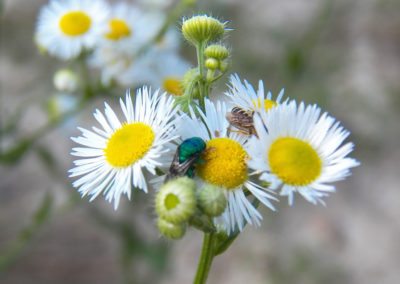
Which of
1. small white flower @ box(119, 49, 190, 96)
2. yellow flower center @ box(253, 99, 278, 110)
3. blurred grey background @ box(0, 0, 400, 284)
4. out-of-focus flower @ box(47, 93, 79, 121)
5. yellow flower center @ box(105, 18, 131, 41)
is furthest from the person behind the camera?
blurred grey background @ box(0, 0, 400, 284)

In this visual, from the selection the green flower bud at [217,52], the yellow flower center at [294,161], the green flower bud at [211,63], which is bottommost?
the yellow flower center at [294,161]

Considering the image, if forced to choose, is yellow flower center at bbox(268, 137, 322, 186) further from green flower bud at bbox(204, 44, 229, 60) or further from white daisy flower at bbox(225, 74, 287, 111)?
green flower bud at bbox(204, 44, 229, 60)

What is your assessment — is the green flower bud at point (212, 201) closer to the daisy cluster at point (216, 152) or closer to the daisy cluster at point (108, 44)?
the daisy cluster at point (216, 152)

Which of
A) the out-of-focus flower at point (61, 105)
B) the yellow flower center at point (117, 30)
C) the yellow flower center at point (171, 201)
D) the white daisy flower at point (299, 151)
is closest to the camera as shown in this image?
the yellow flower center at point (171, 201)

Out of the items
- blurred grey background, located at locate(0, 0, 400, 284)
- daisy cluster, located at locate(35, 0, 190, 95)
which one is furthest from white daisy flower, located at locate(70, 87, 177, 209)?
blurred grey background, located at locate(0, 0, 400, 284)

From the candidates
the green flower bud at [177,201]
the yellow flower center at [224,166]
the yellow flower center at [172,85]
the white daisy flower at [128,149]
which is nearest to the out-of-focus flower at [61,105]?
the yellow flower center at [172,85]

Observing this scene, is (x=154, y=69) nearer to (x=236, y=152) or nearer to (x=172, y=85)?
(x=172, y=85)

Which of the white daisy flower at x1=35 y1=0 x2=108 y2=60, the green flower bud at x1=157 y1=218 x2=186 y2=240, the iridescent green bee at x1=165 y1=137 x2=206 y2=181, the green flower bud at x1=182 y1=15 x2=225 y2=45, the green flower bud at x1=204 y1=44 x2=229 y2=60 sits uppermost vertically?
the white daisy flower at x1=35 y1=0 x2=108 y2=60
